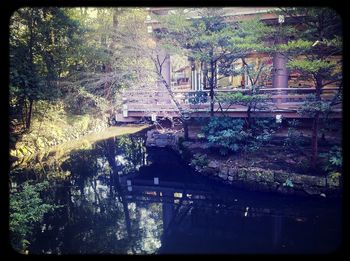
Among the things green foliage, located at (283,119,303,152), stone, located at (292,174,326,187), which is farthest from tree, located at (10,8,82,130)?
stone, located at (292,174,326,187)

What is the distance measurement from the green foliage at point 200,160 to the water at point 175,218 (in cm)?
22

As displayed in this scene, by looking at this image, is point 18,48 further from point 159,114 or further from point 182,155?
point 182,155

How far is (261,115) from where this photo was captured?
6.05 m

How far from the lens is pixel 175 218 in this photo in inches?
164

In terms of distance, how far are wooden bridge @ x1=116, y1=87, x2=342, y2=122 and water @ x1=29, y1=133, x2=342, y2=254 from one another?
1.48m

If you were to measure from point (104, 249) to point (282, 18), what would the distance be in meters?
4.56

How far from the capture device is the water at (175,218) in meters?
3.37

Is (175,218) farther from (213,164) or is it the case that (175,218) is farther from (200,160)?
(200,160)

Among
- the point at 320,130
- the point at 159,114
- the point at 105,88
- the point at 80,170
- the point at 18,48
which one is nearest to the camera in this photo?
the point at 320,130

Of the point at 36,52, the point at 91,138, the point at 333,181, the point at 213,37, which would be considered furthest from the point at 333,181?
the point at 91,138

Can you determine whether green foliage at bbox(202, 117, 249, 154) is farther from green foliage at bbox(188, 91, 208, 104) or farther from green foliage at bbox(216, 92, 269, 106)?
green foliage at bbox(188, 91, 208, 104)

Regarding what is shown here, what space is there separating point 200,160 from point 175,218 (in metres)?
1.59

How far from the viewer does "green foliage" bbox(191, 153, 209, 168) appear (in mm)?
5473
